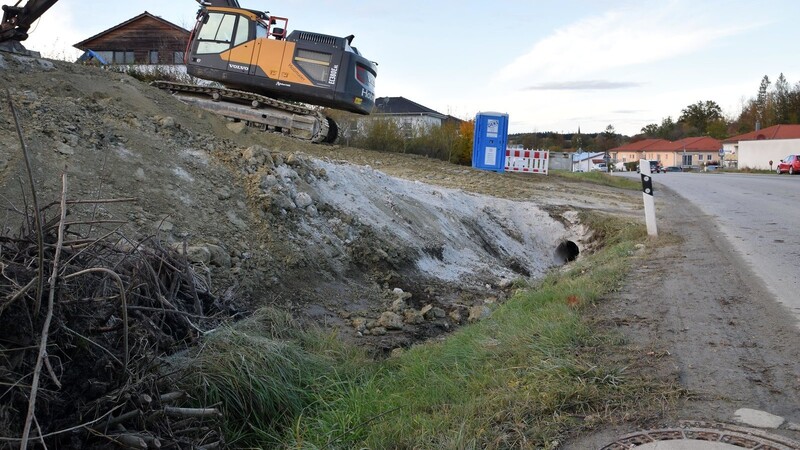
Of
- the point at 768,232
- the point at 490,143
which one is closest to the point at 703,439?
the point at 768,232

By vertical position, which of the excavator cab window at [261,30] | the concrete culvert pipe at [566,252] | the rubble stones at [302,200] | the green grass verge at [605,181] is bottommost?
the concrete culvert pipe at [566,252]

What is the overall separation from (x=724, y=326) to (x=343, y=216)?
609 cm

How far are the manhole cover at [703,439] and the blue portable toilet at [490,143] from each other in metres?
20.4

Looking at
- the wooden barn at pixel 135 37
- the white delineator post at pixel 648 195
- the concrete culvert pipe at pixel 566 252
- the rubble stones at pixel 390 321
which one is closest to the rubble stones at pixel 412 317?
the rubble stones at pixel 390 321

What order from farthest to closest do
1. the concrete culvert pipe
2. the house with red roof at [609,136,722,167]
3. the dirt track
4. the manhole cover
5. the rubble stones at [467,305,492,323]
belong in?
1. the house with red roof at [609,136,722,167]
2. the concrete culvert pipe
3. the rubble stones at [467,305,492,323]
4. the dirt track
5. the manhole cover

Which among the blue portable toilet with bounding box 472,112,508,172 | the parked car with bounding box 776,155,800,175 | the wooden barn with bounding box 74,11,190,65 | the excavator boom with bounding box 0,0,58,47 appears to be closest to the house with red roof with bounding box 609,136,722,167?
the parked car with bounding box 776,155,800,175

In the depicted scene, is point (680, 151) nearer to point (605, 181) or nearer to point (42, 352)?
point (605, 181)

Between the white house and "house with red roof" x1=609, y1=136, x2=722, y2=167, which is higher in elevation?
"house with red roof" x1=609, y1=136, x2=722, y2=167

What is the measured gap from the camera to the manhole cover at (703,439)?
3488 mm

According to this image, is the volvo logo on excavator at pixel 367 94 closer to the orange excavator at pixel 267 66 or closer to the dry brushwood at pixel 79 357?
the orange excavator at pixel 267 66

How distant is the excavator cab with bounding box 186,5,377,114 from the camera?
1684 centimetres

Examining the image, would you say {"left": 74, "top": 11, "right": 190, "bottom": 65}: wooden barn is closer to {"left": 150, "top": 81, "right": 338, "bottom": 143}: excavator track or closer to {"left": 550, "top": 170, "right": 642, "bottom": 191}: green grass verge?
{"left": 550, "top": 170, "right": 642, "bottom": 191}: green grass verge

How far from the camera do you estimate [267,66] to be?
17.0 metres

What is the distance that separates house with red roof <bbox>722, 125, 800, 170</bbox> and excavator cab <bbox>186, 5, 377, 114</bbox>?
6454 centimetres
